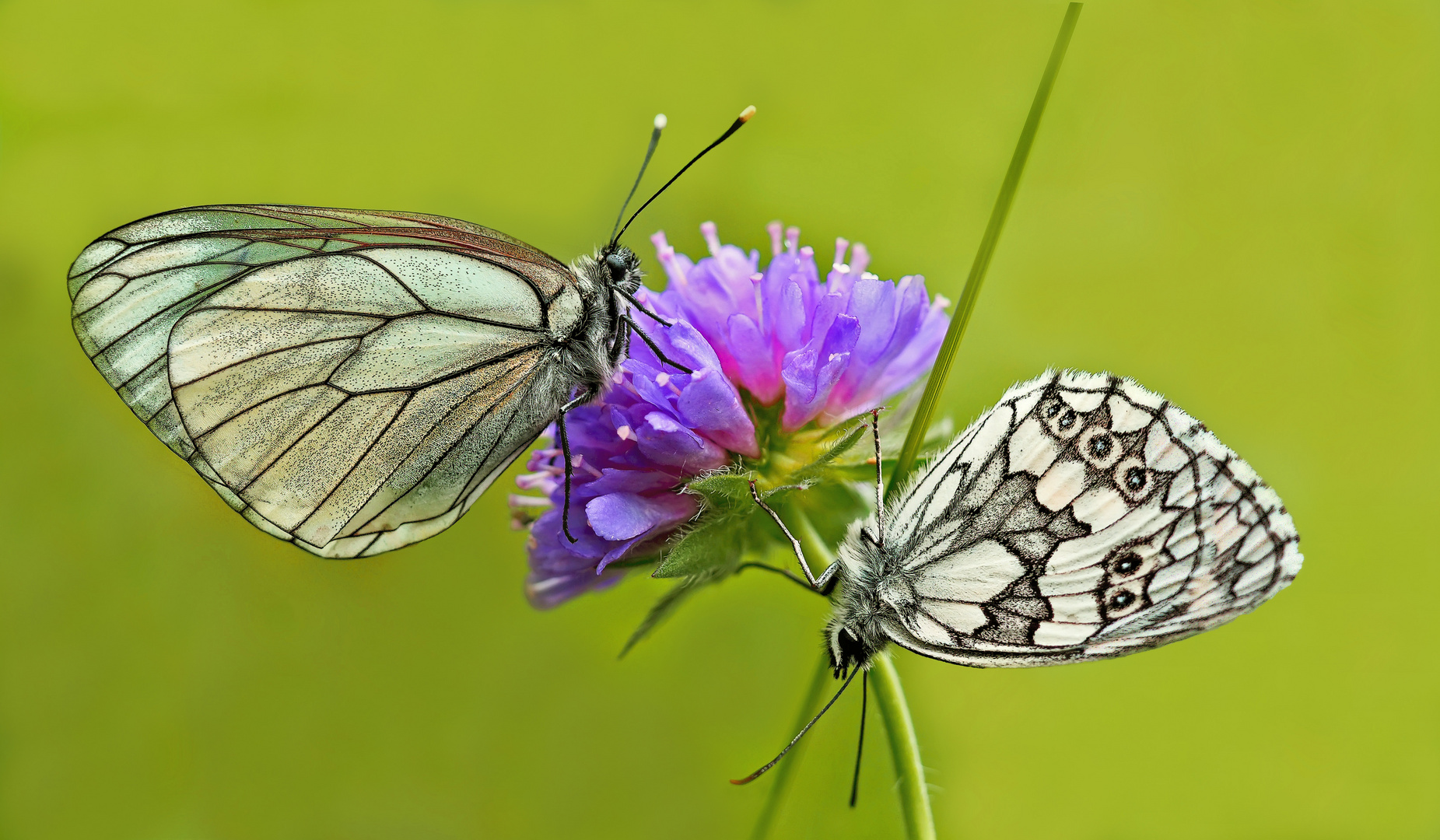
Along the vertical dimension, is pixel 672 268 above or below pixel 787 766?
above

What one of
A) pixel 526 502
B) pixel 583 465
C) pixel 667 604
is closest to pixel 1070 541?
pixel 667 604

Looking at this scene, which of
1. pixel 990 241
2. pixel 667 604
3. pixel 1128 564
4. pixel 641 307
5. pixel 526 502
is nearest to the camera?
pixel 1128 564

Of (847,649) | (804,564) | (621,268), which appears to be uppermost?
(621,268)

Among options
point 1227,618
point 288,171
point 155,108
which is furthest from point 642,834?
point 155,108

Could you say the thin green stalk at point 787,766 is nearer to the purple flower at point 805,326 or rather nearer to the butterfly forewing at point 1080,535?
the butterfly forewing at point 1080,535

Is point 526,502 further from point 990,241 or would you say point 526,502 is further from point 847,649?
point 990,241
